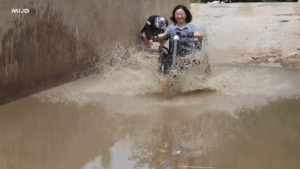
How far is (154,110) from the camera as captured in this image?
4.75 m

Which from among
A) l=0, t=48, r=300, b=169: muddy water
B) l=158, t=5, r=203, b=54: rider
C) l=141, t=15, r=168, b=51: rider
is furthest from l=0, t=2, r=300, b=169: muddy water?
l=141, t=15, r=168, b=51: rider

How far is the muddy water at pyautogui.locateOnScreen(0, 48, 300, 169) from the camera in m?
3.30

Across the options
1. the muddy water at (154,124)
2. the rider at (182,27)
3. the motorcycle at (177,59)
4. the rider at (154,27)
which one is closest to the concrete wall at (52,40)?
the muddy water at (154,124)

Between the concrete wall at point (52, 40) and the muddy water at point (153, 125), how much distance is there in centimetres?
26

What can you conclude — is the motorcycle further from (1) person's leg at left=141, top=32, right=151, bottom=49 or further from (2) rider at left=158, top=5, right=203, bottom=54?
(1) person's leg at left=141, top=32, right=151, bottom=49

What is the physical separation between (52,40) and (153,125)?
2.54 metres

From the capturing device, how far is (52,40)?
19.1 ft

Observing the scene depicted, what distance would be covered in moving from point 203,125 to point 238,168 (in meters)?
1.12

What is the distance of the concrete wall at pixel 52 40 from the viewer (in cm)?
498

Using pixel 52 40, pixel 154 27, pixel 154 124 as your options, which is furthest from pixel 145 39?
pixel 154 124

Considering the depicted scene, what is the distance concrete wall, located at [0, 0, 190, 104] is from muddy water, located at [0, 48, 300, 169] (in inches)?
10.1

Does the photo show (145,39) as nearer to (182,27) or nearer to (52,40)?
(182,27)

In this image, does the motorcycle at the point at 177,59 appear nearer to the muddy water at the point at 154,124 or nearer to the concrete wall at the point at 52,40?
the muddy water at the point at 154,124

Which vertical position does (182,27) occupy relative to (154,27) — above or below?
above
